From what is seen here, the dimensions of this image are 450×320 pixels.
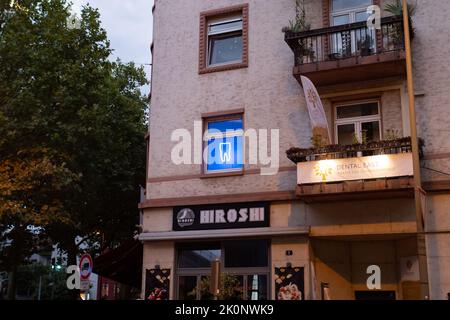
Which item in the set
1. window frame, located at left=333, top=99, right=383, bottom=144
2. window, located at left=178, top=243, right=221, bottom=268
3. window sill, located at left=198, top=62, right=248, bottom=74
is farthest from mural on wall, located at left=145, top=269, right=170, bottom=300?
window frame, located at left=333, top=99, right=383, bottom=144

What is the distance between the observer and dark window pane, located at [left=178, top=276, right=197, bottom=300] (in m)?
16.7

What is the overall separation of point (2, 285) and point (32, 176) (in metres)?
67.3

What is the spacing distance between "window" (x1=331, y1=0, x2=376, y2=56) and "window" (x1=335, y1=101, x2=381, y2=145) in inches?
59.2

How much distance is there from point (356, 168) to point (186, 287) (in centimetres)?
613

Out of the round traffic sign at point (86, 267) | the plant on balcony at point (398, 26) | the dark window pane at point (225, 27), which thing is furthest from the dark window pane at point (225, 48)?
the round traffic sign at point (86, 267)

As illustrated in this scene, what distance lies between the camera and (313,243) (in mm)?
15641

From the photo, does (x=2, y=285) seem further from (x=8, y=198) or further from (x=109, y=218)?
(x=8, y=198)

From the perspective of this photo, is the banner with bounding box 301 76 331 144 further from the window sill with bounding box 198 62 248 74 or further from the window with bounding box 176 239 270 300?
the window with bounding box 176 239 270 300

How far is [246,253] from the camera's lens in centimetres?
1631

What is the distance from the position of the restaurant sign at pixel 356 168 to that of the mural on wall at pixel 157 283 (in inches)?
198

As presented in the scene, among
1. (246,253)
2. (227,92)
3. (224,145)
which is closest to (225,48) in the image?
(227,92)

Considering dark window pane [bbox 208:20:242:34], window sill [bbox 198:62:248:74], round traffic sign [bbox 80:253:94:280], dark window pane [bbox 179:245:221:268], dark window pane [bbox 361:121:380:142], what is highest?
dark window pane [bbox 208:20:242:34]
